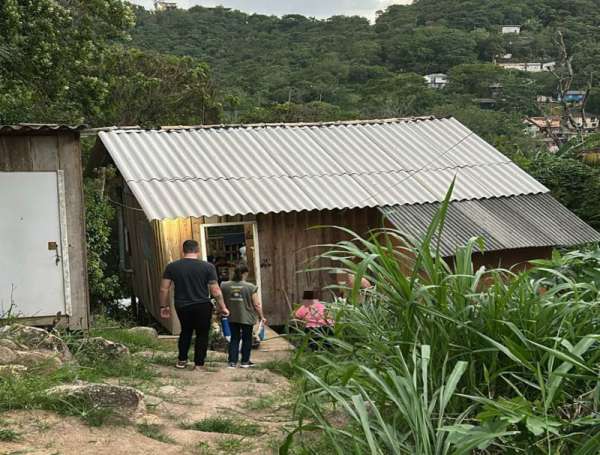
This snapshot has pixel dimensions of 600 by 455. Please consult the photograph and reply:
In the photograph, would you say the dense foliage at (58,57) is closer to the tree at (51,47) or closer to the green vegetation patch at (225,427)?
the tree at (51,47)

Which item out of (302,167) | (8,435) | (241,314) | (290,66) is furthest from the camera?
(290,66)

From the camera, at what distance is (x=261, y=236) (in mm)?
14164

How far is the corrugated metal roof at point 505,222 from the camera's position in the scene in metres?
13.7

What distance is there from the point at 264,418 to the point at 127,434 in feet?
4.07

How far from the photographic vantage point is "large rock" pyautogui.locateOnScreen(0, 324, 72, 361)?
24.6 feet

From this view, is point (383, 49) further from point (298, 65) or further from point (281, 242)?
point (281, 242)

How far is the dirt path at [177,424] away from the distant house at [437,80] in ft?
164

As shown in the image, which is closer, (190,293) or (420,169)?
(190,293)

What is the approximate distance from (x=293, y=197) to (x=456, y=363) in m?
9.58

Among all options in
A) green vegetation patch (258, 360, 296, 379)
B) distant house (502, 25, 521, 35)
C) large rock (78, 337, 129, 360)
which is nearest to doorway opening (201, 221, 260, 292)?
green vegetation patch (258, 360, 296, 379)

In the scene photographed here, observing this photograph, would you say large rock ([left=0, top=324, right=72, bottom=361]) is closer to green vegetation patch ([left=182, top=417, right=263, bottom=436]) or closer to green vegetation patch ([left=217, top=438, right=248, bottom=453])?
green vegetation patch ([left=182, top=417, right=263, bottom=436])

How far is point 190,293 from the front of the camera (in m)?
8.59

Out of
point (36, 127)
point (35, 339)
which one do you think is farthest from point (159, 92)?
point (35, 339)

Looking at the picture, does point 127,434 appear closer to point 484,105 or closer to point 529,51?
point 484,105
